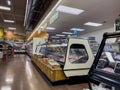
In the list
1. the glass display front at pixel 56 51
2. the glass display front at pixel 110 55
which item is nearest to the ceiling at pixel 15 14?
the glass display front at pixel 56 51

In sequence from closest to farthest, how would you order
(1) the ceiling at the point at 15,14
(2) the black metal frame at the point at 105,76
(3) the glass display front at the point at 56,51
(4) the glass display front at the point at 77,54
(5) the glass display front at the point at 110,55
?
(2) the black metal frame at the point at 105,76 < (5) the glass display front at the point at 110,55 < (4) the glass display front at the point at 77,54 < (3) the glass display front at the point at 56,51 < (1) the ceiling at the point at 15,14

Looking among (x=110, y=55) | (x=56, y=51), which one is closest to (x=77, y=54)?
(x=56, y=51)

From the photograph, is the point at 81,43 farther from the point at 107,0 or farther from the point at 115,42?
the point at 107,0

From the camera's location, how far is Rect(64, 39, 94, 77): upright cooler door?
4.27 meters

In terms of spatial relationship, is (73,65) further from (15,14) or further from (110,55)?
(15,14)

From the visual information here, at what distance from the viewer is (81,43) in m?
4.58

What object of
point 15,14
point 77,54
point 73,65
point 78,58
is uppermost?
point 15,14

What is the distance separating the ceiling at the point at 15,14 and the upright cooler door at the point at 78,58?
5421 mm

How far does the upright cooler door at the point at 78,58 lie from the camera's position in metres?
4.27

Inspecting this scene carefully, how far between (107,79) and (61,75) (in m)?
2.92

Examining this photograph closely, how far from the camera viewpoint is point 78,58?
4695mm

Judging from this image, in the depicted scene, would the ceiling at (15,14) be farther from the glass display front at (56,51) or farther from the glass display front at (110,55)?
the glass display front at (110,55)

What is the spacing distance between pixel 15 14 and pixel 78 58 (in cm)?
925

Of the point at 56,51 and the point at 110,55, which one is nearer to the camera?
the point at 110,55
